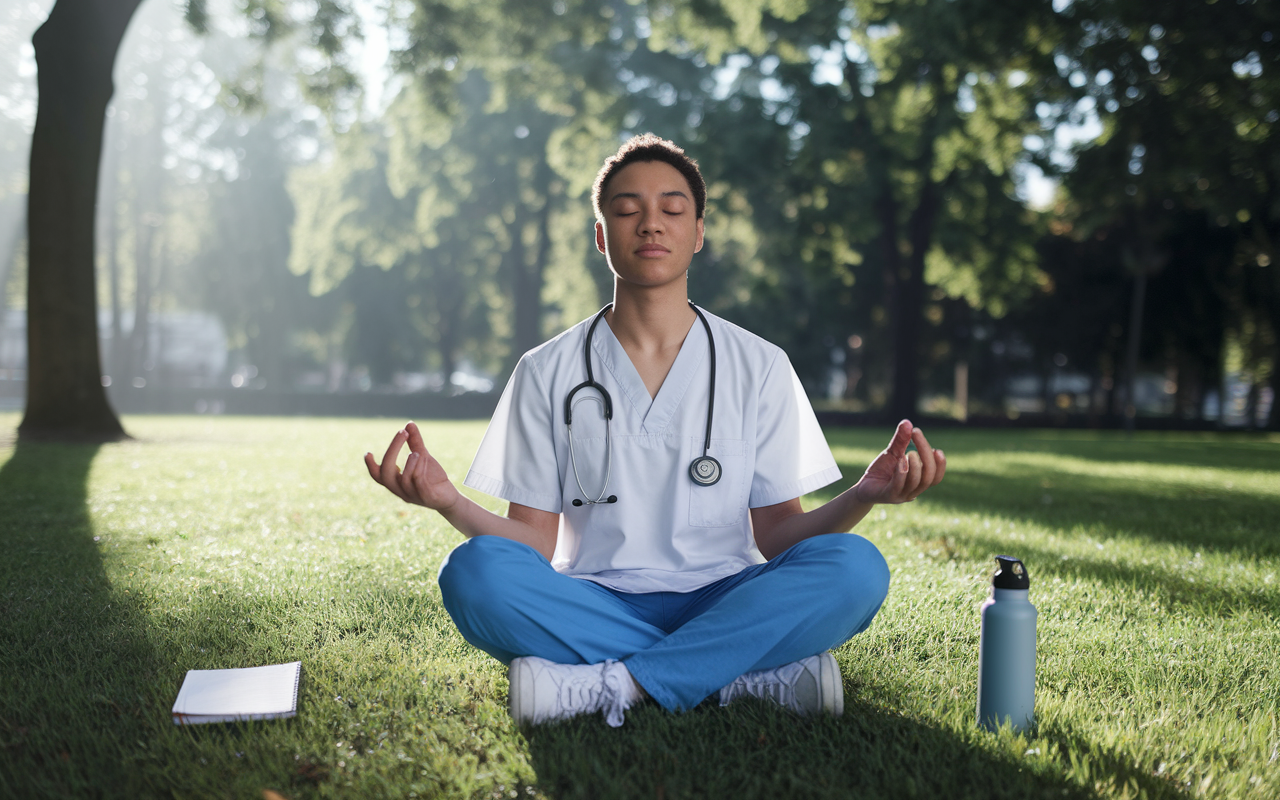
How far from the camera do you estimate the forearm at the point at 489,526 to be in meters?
2.85

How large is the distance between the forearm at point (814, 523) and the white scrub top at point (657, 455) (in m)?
0.09

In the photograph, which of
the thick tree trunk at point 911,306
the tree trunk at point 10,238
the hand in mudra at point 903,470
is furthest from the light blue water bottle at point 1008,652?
the tree trunk at point 10,238

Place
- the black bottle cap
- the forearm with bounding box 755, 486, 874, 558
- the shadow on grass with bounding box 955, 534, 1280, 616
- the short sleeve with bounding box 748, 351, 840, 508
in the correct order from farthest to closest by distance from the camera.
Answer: the shadow on grass with bounding box 955, 534, 1280, 616, the short sleeve with bounding box 748, 351, 840, 508, the forearm with bounding box 755, 486, 874, 558, the black bottle cap

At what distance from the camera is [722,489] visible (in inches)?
119

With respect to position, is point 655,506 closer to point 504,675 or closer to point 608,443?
point 608,443

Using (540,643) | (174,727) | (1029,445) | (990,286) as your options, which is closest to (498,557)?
(540,643)

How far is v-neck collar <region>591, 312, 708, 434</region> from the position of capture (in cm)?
305

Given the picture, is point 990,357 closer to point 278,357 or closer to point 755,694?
point 278,357

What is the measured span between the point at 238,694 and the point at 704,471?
1699 millimetres

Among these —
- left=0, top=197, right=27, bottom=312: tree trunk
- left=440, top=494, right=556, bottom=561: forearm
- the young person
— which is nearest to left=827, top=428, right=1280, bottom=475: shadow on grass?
the young person

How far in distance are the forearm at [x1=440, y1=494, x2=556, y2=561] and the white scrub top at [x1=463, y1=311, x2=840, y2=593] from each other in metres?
0.08

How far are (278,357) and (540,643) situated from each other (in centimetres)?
4351

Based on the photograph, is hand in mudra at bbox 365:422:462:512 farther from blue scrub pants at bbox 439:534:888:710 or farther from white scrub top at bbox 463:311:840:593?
white scrub top at bbox 463:311:840:593

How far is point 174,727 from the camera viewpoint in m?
2.61
